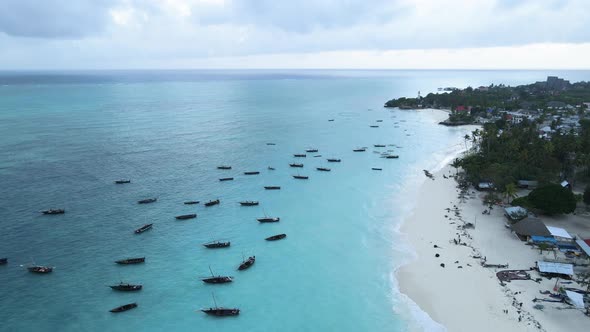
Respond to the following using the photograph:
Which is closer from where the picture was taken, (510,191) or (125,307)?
(125,307)

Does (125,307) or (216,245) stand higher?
(216,245)

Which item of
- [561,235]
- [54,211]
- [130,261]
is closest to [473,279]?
[561,235]

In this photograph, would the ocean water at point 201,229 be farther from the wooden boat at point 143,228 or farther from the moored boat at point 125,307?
the wooden boat at point 143,228

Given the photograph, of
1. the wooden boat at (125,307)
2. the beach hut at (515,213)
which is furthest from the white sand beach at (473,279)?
the wooden boat at (125,307)

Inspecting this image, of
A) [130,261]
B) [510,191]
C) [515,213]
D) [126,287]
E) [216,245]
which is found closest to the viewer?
[126,287]

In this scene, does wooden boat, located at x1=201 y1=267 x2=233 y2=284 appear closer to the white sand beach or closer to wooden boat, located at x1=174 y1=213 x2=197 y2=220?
wooden boat, located at x1=174 y1=213 x2=197 y2=220

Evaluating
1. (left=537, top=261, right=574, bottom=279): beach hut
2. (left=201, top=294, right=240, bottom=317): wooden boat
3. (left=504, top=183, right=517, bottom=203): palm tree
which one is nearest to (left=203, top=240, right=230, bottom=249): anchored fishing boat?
(left=201, top=294, right=240, bottom=317): wooden boat

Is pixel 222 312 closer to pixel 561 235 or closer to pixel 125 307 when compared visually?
pixel 125 307
